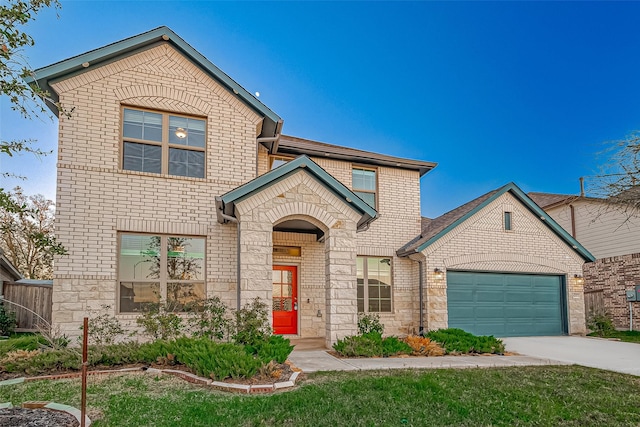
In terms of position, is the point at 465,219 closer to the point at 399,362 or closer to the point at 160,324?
the point at 399,362

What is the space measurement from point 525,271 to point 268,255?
933 centimetres

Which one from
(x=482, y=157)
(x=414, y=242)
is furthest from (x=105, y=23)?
(x=482, y=157)

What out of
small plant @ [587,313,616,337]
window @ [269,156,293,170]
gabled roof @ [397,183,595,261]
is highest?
window @ [269,156,293,170]

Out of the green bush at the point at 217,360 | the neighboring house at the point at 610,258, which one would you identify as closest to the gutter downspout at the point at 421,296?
the green bush at the point at 217,360

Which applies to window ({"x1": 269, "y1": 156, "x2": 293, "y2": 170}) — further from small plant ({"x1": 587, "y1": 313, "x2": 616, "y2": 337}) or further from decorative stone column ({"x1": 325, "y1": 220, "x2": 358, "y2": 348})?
small plant ({"x1": 587, "y1": 313, "x2": 616, "y2": 337})

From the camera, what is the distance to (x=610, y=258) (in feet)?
58.0

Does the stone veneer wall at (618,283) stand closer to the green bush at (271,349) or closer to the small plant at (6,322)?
the green bush at (271,349)

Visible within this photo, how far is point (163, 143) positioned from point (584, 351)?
38.5 ft

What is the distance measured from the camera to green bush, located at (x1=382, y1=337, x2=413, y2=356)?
9.58m

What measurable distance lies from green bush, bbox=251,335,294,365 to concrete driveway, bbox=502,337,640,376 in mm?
6049

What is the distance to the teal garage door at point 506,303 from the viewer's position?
1340 centimetres

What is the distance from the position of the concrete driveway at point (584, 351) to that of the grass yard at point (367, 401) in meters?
1.71

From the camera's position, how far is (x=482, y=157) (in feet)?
158

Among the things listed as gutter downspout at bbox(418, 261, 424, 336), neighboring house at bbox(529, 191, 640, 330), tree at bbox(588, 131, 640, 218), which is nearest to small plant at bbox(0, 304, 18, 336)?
gutter downspout at bbox(418, 261, 424, 336)
